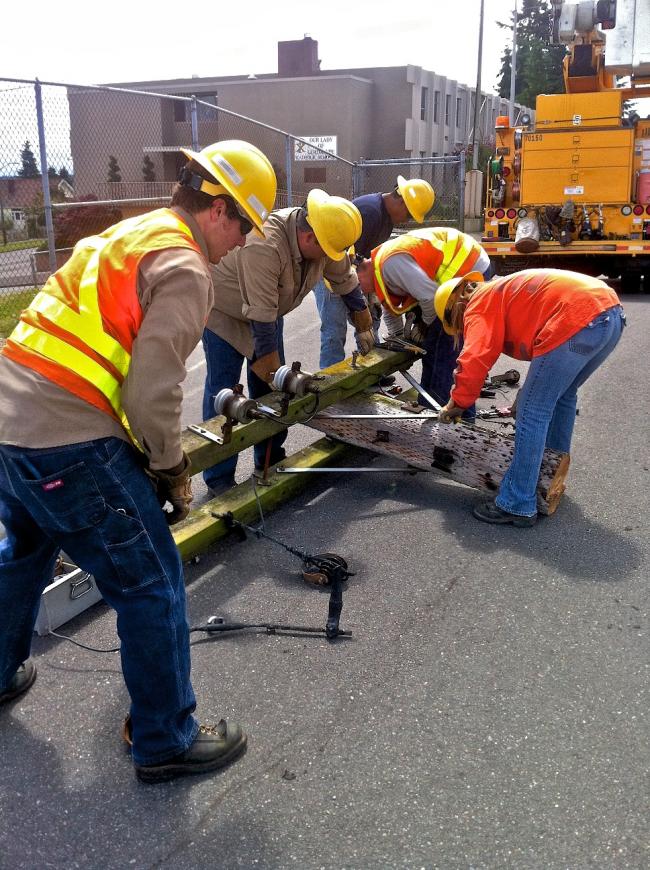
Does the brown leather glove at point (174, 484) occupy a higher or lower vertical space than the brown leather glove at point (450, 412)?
higher

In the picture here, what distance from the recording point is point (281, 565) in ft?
13.3

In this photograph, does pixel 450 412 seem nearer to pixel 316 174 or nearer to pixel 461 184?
pixel 461 184

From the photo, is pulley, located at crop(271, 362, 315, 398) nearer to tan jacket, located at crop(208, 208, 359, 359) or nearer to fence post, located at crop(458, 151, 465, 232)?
tan jacket, located at crop(208, 208, 359, 359)

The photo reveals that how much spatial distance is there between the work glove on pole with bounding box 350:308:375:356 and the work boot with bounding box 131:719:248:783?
3.36 metres

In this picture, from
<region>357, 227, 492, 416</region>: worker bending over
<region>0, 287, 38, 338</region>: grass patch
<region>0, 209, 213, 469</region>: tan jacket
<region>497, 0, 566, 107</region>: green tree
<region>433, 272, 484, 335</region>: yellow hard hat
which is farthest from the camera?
<region>497, 0, 566, 107</region>: green tree

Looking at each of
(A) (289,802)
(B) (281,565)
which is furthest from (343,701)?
(B) (281,565)

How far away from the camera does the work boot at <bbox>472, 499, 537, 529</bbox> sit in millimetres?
4465

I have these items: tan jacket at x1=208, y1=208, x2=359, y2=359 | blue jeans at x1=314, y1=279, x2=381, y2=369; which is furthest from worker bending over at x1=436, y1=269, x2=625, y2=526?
blue jeans at x1=314, y1=279, x2=381, y2=369

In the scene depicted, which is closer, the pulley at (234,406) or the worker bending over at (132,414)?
the worker bending over at (132,414)

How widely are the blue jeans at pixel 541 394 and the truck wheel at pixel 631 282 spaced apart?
31.0 feet

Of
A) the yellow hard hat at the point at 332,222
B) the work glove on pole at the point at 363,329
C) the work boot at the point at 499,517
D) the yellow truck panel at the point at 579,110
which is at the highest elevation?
the yellow truck panel at the point at 579,110

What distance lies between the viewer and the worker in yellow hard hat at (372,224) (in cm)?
609

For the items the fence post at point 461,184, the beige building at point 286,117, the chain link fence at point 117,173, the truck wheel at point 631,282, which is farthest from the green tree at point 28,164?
the beige building at point 286,117

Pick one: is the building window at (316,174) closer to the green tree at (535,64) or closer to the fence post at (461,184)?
the fence post at (461,184)
